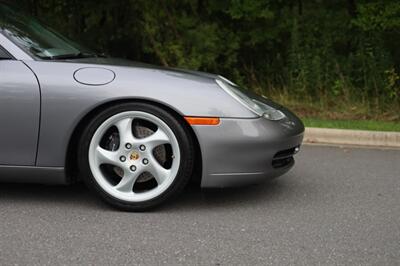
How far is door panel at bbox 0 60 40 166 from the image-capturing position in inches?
141

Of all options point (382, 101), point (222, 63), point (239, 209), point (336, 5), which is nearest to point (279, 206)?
point (239, 209)

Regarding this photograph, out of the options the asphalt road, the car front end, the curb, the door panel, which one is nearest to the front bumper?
the car front end

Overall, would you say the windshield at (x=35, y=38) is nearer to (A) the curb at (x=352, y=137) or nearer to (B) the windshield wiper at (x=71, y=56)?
(B) the windshield wiper at (x=71, y=56)

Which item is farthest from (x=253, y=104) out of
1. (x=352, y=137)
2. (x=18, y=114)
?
(x=352, y=137)

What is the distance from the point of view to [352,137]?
6410 mm

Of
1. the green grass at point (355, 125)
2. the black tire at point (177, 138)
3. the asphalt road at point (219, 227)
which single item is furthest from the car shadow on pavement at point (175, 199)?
the green grass at point (355, 125)

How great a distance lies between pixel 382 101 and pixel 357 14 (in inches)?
75.9

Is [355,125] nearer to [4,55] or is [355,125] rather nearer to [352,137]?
[352,137]

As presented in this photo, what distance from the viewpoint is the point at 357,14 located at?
1017 centimetres

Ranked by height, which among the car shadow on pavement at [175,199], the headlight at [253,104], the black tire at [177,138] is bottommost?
the car shadow on pavement at [175,199]

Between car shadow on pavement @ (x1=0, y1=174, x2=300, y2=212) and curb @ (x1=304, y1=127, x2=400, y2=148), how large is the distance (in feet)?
7.19

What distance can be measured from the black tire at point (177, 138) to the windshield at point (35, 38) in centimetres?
64

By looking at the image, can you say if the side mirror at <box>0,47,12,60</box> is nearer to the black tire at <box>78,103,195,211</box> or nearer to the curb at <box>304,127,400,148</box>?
the black tire at <box>78,103,195,211</box>

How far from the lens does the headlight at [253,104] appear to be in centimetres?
372
